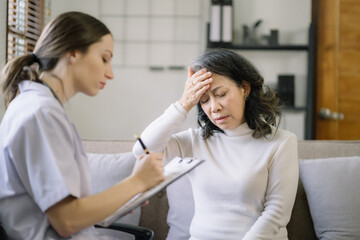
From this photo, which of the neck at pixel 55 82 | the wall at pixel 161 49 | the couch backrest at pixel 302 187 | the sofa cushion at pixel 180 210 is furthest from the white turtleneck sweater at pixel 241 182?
the wall at pixel 161 49

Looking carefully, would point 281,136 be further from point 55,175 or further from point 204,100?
point 55,175

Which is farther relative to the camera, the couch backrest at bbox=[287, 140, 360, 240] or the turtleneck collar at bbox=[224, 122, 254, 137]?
the couch backrest at bbox=[287, 140, 360, 240]

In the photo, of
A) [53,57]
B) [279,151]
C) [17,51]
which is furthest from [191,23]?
[53,57]

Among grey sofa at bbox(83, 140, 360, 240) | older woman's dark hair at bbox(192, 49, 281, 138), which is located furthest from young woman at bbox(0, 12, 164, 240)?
grey sofa at bbox(83, 140, 360, 240)

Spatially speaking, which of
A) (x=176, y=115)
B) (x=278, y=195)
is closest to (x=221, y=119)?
(x=176, y=115)

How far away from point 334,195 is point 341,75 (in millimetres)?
1751

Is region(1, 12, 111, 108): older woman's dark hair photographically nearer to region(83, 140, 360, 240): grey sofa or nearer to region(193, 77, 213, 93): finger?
region(193, 77, 213, 93): finger

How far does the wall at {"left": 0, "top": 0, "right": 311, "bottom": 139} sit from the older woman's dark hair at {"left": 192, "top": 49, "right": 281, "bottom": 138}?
2.04 meters

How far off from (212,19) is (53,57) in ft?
8.48

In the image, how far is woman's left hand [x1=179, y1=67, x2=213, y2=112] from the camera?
151 cm

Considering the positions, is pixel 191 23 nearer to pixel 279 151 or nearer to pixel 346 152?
pixel 346 152

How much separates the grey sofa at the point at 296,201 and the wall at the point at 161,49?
1.57 metres

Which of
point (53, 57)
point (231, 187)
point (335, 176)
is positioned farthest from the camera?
point (335, 176)

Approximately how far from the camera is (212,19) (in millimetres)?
3455
